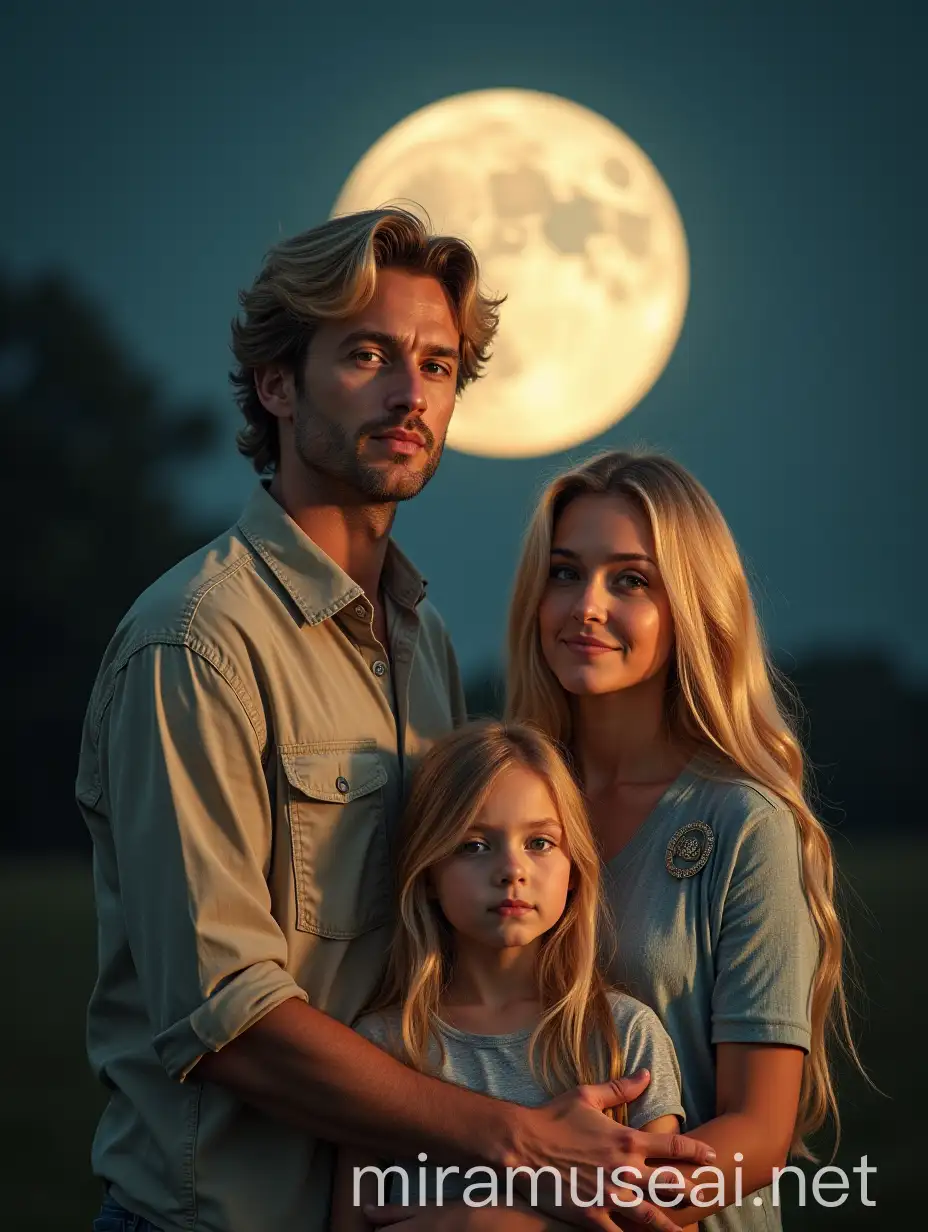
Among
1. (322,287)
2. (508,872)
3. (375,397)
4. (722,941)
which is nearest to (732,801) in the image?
(722,941)

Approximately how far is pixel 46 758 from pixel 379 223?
73.3ft

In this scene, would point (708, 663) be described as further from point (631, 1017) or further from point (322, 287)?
point (322, 287)

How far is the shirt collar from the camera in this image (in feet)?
11.4

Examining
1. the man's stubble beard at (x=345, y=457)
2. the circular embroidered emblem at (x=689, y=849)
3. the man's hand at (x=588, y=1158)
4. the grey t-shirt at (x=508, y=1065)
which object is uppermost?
the man's stubble beard at (x=345, y=457)

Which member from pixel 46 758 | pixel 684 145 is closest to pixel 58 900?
pixel 46 758

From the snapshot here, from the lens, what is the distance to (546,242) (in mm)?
9602

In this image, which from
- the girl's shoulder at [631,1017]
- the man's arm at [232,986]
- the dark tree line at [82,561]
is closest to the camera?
the man's arm at [232,986]

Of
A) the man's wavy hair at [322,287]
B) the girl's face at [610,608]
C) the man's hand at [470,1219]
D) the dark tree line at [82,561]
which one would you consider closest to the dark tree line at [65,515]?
the dark tree line at [82,561]

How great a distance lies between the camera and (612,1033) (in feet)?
10.6

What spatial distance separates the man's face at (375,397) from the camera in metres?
3.68

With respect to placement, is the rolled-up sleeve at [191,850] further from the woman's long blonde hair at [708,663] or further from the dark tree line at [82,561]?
the dark tree line at [82,561]

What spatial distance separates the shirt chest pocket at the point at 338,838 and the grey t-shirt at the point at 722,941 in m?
0.49

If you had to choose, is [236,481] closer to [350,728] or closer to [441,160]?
[441,160]

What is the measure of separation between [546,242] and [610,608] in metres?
6.28
